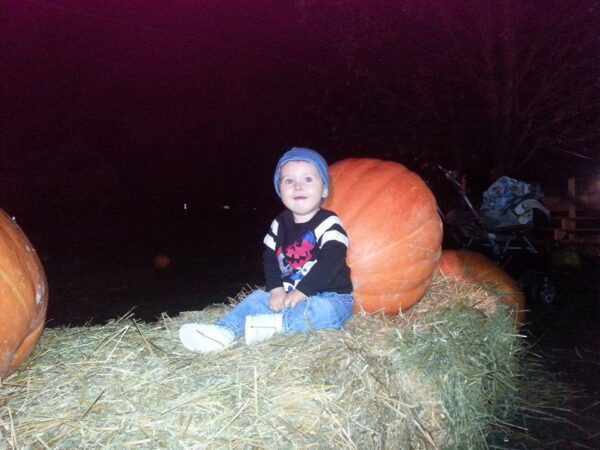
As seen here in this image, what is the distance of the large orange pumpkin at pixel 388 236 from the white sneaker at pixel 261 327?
75cm

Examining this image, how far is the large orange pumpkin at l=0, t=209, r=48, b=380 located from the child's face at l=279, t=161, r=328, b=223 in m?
1.49

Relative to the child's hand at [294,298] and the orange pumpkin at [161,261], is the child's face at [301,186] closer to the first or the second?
the child's hand at [294,298]

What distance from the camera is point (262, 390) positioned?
2.18 meters

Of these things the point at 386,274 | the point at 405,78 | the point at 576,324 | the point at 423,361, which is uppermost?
the point at 405,78

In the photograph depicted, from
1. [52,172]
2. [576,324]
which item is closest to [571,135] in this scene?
[576,324]

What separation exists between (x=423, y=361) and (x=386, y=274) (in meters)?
0.96

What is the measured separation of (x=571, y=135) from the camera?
41.2 ft

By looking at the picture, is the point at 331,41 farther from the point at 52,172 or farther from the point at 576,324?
the point at 52,172

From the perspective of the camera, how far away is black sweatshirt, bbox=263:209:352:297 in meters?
3.18

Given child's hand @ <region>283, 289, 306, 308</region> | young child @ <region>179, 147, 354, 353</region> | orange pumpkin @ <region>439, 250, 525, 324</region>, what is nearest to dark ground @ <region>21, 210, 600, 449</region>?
orange pumpkin @ <region>439, 250, 525, 324</region>

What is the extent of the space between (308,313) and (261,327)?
30 cm

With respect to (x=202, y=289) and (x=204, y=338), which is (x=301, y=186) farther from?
(x=202, y=289)

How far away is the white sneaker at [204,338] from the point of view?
9.21ft

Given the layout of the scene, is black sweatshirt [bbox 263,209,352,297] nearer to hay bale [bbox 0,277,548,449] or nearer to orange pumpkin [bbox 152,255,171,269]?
hay bale [bbox 0,277,548,449]
